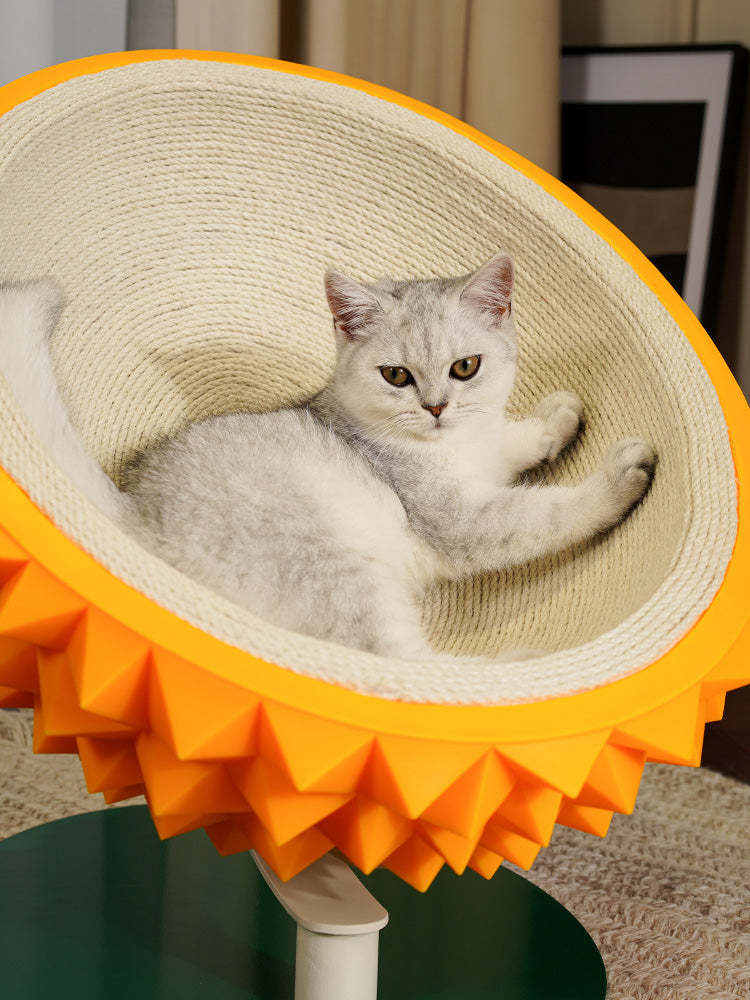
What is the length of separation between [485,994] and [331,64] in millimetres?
1881

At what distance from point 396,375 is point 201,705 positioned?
676mm

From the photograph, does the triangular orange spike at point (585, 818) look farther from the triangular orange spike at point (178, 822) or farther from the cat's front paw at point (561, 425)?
the cat's front paw at point (561, 425)

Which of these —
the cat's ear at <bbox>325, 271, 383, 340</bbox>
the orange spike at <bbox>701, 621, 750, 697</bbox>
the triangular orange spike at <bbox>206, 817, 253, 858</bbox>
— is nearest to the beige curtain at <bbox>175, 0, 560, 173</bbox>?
the cat's ear at <bbox>325, 271, 383, 340</bbox>

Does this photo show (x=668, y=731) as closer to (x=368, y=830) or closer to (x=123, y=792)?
(x=368, y=830)

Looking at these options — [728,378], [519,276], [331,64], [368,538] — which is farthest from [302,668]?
[331,64]

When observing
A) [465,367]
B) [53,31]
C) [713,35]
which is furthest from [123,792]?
[713,35]

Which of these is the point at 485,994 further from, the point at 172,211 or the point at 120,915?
the point at 172,211

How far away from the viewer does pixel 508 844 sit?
3.16ft

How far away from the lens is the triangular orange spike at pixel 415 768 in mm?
802

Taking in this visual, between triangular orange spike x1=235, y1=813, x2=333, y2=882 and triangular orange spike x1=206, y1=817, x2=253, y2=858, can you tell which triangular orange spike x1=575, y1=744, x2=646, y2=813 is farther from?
triangular orange spike x1=206, y1=817, x2=253, y2=858

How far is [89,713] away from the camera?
2.84ft

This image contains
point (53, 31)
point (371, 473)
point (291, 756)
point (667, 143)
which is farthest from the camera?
point (667, 143)

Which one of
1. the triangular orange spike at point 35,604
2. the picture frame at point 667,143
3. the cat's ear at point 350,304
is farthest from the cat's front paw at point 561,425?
the picture frame at point 667,143

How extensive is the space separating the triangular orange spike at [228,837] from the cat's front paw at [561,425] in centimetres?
70
